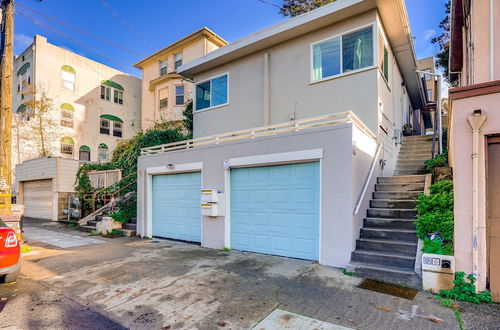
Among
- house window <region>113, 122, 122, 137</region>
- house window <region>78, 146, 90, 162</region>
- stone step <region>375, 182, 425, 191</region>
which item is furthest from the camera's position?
house window <region>113, 122, 122, 137</region>

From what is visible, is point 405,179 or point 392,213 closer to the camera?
point 392,213

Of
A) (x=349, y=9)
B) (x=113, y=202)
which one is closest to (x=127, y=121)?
(x=113, y=202)

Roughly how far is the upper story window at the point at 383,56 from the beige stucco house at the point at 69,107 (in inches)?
704

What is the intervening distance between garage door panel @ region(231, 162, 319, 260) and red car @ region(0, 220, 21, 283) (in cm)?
471

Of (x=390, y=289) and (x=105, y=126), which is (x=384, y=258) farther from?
(x=105, y=126)

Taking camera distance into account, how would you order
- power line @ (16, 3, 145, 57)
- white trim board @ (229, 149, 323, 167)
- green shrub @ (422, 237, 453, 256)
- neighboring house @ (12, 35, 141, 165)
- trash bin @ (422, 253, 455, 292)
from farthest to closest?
neighboring house @ (12, 35, 141, 165) < power line @ (16, 3, 145, 57) < white trim board @ (229, 149, 323, 167) < green shrub @ (422, 237, 453, 256) < trash bin @ (422, 253, 455, 292)

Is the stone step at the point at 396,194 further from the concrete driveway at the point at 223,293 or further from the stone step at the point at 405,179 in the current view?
the concrete driveway at the point at 223,293

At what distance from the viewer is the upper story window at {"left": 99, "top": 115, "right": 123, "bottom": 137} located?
22.8 metres

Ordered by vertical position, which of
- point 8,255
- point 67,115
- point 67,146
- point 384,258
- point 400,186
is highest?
point 67,115

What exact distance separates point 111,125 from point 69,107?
343cm

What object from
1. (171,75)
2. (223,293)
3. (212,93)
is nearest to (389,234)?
(223,293)

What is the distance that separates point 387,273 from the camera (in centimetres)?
510

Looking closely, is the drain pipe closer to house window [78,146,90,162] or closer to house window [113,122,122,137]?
house window [78,146,90,162]

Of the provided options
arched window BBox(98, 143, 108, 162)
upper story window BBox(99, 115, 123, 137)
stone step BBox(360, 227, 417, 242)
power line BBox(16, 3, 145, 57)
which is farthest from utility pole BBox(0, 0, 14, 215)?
upper story window BBox(99, 115, 123, 137)
